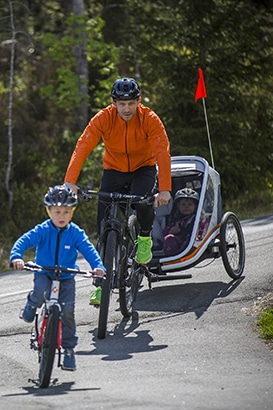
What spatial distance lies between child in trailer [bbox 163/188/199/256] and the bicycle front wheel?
3.87 meters

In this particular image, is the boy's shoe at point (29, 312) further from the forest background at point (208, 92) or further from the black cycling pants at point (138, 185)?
the forest background at point (208, 92)

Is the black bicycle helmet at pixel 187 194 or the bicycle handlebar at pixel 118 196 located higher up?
the bicycle handlebar at pixel 118 196

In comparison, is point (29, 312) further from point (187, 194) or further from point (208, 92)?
point (208, 92)

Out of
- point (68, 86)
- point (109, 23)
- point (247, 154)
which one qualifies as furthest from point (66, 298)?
point (109, 23)

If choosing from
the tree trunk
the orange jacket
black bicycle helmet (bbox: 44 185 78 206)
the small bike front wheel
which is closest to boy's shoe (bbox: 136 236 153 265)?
the orange jacket

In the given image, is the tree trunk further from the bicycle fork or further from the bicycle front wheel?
the bicycle front wheel

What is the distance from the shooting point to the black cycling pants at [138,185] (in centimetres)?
979

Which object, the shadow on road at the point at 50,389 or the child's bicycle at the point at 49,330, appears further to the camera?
the child's bicycle at the point at 49,330

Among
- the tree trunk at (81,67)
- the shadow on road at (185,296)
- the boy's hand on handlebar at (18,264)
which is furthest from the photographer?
the tree trunk at (81,67)

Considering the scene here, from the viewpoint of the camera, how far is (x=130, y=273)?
9.82 metres

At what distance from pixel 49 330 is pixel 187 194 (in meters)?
4.47

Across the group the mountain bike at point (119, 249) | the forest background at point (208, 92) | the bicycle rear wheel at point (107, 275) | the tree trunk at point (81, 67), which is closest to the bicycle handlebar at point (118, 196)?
the mountain bike at point (119, 249)

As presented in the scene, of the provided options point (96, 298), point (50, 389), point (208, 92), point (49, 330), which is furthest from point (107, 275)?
point (208, 92)

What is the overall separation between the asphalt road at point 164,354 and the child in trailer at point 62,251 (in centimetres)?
37
